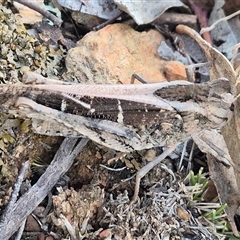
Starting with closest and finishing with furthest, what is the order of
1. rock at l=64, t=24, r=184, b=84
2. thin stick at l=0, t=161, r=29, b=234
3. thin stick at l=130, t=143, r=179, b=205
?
thin stick at l=0, t=161, r=29, b=234, thin stick at l=130, t=143, r=179, b=205, rock at l=64, t=24, r=184, b=84

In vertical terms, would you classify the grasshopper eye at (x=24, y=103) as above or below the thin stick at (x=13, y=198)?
above

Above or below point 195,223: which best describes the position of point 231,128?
above

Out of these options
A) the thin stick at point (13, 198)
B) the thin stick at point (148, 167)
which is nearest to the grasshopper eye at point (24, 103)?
the thin stick at point (13, 198)

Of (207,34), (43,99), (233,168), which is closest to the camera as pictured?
(43,99)

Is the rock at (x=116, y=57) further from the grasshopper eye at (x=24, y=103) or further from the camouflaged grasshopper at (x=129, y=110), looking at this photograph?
the grasshopper eye at (x=24, y=103)

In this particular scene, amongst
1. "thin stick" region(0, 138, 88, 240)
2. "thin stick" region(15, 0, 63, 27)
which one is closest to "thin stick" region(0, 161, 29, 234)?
"thin stick" region(0, 138, 88, 240)

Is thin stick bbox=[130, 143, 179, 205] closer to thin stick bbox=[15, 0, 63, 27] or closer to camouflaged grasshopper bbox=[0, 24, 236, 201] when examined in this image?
camouflaged grasshopper bbox=[0, 24, 236, 201]

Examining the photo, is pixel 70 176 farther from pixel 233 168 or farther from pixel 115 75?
pixel 233 168

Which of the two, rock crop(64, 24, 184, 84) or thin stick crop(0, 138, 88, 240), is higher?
rock crop(64, 24, 184, 84)

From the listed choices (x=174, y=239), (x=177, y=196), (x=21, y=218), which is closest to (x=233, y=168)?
(x=177, y=196)

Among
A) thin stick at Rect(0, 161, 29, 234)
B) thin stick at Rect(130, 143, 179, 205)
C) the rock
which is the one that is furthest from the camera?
the rock

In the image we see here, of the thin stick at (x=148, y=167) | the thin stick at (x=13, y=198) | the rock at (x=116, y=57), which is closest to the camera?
the thin stick at (x=13, y=198)
